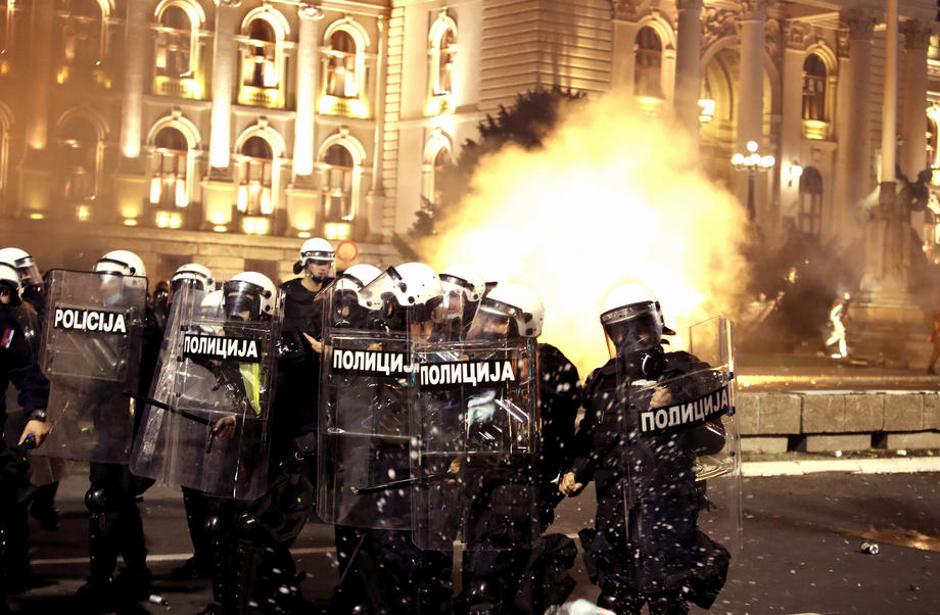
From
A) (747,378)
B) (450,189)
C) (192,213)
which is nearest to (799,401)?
Answer: (747,378)

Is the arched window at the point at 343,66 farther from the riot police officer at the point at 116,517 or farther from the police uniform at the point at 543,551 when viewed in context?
the police uniform at the point at 543,551

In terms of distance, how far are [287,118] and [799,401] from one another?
2955 centimetres

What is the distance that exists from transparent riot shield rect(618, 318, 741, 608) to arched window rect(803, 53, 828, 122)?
4299cm

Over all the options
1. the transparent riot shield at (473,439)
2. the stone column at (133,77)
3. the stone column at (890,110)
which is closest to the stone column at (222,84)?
the stone column at (133,77)

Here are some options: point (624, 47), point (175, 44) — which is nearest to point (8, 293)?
point (624, 47)

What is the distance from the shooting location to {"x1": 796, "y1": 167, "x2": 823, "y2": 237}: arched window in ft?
152

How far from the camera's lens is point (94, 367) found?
6.95 metres

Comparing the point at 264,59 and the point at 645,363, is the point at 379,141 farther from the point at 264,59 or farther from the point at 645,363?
the point at 645,363

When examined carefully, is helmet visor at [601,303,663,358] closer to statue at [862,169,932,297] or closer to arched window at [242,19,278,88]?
statue at [862,169,932,297]

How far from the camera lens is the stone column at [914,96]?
4784 centimetres

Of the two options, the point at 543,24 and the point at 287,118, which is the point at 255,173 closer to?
the point at 287,118

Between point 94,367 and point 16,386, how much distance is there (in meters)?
0.39

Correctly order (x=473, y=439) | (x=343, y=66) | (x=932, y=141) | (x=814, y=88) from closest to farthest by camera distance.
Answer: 1. (x=473, y=439)
2. (x=343, y=66)
3. (x=814, y=88)
4. (x=932, y=141)

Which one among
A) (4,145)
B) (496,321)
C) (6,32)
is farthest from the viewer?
(4,145)
